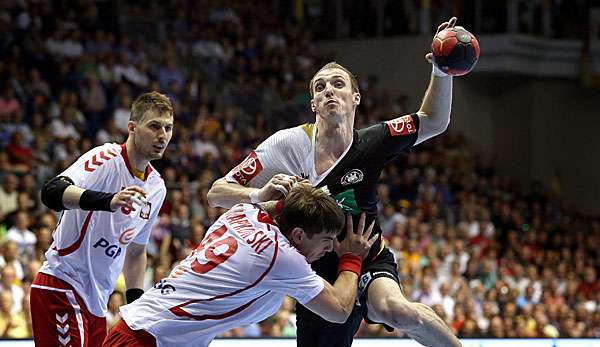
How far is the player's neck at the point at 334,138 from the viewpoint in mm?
5922

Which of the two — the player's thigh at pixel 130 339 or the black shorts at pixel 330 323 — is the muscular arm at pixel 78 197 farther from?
the black shorts at pixel 330 323

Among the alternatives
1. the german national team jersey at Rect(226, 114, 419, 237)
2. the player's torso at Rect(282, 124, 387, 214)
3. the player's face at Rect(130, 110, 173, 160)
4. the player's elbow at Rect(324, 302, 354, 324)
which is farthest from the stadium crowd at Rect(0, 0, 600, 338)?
the player's elbow at Rect(324, 302, 354, 324)

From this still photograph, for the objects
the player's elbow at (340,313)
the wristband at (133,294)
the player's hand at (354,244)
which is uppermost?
the player's hand at (354,244)

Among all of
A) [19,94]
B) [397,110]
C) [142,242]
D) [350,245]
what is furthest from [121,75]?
[350,245]

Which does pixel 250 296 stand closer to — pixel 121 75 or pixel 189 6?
pixel 121 75

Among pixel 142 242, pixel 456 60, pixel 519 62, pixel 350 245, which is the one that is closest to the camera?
pixel 350 245

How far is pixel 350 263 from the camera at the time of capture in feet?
16.6

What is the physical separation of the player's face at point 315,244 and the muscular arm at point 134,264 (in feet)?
5.80

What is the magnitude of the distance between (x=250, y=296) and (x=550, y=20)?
56.3ft

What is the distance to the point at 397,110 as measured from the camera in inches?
747

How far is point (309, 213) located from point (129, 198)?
3.31 ft

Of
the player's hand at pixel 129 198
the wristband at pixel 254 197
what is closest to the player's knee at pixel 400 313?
the wristband at pixel 254 197

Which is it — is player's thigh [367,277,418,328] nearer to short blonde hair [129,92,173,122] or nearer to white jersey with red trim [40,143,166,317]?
white jersey with red trim [40,143,166,317]

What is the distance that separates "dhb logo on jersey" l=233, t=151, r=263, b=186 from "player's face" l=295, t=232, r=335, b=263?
1.16 metres
